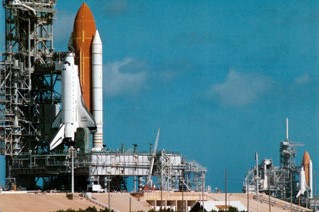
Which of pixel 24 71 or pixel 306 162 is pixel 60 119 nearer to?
pixel 24 71

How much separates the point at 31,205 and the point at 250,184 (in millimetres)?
45123

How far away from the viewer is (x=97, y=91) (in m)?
101

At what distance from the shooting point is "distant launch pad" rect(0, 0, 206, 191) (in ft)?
323

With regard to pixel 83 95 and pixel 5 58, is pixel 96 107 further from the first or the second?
pixel 5 58

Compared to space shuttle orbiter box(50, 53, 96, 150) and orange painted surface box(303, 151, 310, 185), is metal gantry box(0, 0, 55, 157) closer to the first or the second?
space shuttle orbiter box(50, 53, 96, 150)

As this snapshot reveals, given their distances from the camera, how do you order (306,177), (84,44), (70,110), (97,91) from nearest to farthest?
1. (70,110)
2. (97,91)
3. (84,44)
4. (306,177)

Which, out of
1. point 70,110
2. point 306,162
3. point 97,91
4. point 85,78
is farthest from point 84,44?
A: point 306,162

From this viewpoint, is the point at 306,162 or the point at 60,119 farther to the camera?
the point at 306,162

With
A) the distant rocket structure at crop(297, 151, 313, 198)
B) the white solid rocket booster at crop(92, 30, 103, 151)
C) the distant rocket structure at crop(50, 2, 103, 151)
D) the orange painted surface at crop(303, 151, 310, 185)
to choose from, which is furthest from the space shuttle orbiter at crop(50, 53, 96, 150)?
the orange painted surface at crop(303, 151, 310, 185)

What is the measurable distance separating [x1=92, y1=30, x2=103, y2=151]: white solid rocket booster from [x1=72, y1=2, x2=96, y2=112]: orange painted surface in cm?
55

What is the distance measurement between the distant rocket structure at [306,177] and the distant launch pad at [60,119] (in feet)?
90.1

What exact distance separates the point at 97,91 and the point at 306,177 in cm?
4045

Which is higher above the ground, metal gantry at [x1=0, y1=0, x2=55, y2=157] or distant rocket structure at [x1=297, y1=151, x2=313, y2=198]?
metal gantry at [x1=0, y1=0, x2=55, y2=157]

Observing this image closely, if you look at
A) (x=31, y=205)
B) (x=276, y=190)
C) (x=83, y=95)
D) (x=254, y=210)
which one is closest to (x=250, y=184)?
(x=276, y=190)
